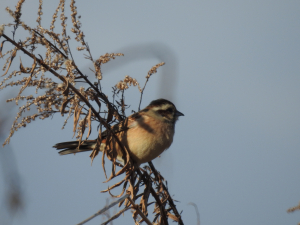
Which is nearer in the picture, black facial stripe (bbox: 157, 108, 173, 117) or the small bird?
the small bird

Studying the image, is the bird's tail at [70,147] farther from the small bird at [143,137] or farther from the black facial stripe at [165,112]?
the black facial stripe at [165,112]

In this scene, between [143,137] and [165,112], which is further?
[165,112]

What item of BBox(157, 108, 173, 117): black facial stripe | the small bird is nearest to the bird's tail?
the small bird

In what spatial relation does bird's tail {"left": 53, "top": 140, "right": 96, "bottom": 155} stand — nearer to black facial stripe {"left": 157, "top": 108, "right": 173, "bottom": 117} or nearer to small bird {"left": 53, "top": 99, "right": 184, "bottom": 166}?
small bird {"left": 53, "top": 99, "right": 184, "bottom": 166}

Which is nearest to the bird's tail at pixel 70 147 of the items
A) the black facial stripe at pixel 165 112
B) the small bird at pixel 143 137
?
the small bird at pixel 143 137

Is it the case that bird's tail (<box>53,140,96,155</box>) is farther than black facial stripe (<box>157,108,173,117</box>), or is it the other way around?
black facial stripe (<box>157,108,173,117</box>)

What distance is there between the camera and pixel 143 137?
152 inches

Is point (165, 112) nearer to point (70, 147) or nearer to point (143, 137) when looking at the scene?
point (143, 137)

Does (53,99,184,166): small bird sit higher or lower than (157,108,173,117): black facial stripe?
lower

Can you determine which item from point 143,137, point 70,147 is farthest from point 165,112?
point 70,147

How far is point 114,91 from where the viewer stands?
2881 millimetres

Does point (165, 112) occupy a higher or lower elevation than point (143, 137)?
higher

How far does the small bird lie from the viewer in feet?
12.2

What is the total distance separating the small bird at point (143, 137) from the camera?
12.2 ft
